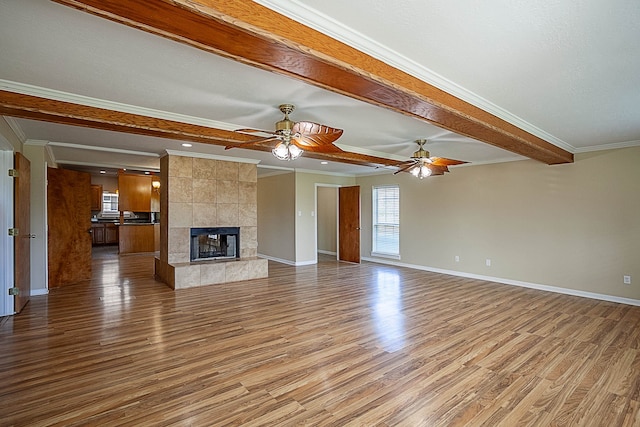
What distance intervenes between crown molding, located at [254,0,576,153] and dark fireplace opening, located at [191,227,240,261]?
4935 millimetres

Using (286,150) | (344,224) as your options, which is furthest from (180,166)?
(344,224)

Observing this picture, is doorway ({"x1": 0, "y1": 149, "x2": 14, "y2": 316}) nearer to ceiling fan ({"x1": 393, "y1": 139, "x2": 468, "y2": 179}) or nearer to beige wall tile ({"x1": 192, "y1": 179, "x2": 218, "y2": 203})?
beige wall tile ({"x1": 192, "y1": 179, "x2": 218, "y2": 203})

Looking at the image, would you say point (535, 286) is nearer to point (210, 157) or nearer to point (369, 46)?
point (369, 46)

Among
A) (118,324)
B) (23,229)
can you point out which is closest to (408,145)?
(118,324)

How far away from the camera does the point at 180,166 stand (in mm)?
5855

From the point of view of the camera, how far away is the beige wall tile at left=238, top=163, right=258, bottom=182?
6555 millimetres

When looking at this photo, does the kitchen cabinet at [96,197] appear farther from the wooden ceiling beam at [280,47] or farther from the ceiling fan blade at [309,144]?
the wooden ceiling beam at [280,47]

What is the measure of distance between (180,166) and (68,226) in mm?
2394

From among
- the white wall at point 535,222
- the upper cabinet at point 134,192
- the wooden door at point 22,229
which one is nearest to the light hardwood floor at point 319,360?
the wooden door at point 22,229

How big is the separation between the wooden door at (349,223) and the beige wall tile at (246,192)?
2.89m

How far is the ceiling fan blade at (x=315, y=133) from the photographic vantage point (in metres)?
2.98

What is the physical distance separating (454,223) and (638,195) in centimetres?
290

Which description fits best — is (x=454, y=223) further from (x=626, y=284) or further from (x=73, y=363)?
(x=73, y=363)

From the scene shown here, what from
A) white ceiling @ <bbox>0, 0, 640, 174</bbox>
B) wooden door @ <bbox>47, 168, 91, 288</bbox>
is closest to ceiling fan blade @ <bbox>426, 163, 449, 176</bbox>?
white ceiling @ <bbox>0, 0, 640, 174</bbox>
